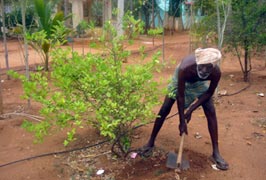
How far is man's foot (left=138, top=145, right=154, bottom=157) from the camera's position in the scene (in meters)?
3.50

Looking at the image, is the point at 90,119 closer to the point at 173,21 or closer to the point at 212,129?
the point at 212,129

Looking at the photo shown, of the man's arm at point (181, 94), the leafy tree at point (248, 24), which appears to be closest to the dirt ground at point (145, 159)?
the man's arm at point (181, 94)

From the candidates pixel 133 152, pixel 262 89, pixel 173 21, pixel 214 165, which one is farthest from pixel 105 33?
pixel 173 21

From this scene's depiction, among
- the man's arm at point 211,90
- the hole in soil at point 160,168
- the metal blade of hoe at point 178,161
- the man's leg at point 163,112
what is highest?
the man's arm at point 211,90

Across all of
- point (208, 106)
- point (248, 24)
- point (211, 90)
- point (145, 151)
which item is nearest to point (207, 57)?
point (211, 90)

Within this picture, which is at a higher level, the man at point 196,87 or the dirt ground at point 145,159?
the man at point 196,87

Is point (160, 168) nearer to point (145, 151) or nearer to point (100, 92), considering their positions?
point (145, 151)

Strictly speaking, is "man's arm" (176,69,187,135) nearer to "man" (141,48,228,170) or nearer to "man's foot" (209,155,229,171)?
"man" (141,48,228,170)

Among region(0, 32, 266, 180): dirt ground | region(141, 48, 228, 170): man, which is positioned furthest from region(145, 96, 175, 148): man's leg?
region(0, 32, 266, 180): dirt ground

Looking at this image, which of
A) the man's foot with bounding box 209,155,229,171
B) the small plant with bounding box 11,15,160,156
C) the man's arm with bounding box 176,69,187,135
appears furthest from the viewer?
the man's foot with bounding box 209,155,229,171

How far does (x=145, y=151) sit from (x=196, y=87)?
859mm

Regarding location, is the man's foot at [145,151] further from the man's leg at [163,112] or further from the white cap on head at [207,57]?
the white cap on head at [207,57]

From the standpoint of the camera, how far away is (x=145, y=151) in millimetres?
3508

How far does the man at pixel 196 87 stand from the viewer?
291cm
